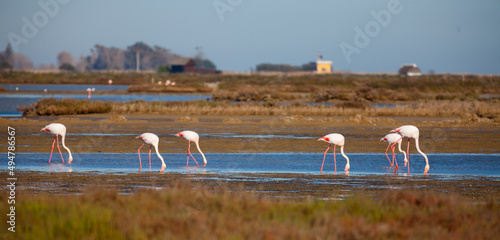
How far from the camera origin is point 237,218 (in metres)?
8.48

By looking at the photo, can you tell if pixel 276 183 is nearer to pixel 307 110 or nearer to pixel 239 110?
pixel 307 110

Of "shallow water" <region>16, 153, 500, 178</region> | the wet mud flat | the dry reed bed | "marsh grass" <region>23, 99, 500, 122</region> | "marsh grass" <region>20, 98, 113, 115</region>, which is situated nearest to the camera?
the wet mud flat

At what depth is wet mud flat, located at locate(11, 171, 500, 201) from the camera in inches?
507


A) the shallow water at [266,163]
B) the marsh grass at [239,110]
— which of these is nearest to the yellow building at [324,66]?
the marsh grass at [239,110]

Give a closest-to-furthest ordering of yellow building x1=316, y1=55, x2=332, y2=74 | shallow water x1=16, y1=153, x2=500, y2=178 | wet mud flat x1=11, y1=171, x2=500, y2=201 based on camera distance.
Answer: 1. wet mud flat x1=11, y1=171, x2=500, y2=201
2. shallow water x1=16, y1=153, x2=500, y2=178
3. yellow building x1=316, y1=55, x2=332, y2=74

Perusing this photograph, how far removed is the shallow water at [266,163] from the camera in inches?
652

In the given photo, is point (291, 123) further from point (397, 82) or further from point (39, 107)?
point (397, 82)

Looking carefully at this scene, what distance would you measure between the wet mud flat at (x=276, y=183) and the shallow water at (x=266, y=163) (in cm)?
80

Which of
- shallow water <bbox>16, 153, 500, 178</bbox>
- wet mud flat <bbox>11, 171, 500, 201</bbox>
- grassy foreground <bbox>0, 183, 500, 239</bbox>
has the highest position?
grassy foreground <bbox>0, 183, 500, 239</bbox>

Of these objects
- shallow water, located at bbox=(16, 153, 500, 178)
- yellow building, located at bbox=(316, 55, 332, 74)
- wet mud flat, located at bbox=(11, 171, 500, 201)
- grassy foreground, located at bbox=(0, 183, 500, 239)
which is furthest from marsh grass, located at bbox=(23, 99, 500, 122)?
yellow building, located at bbox=(316, 55, 332, 74)

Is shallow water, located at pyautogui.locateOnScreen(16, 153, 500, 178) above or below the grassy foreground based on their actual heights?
below

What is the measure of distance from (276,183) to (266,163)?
394 centimetres

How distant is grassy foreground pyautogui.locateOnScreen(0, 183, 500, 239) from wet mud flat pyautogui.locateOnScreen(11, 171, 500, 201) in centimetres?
280

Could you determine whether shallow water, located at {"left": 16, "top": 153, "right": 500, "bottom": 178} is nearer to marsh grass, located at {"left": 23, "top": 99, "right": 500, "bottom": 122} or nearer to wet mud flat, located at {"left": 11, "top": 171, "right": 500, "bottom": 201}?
wet mud flat, located at {"left": 11, "top": 171, "right": 500, "bottom": 201}
